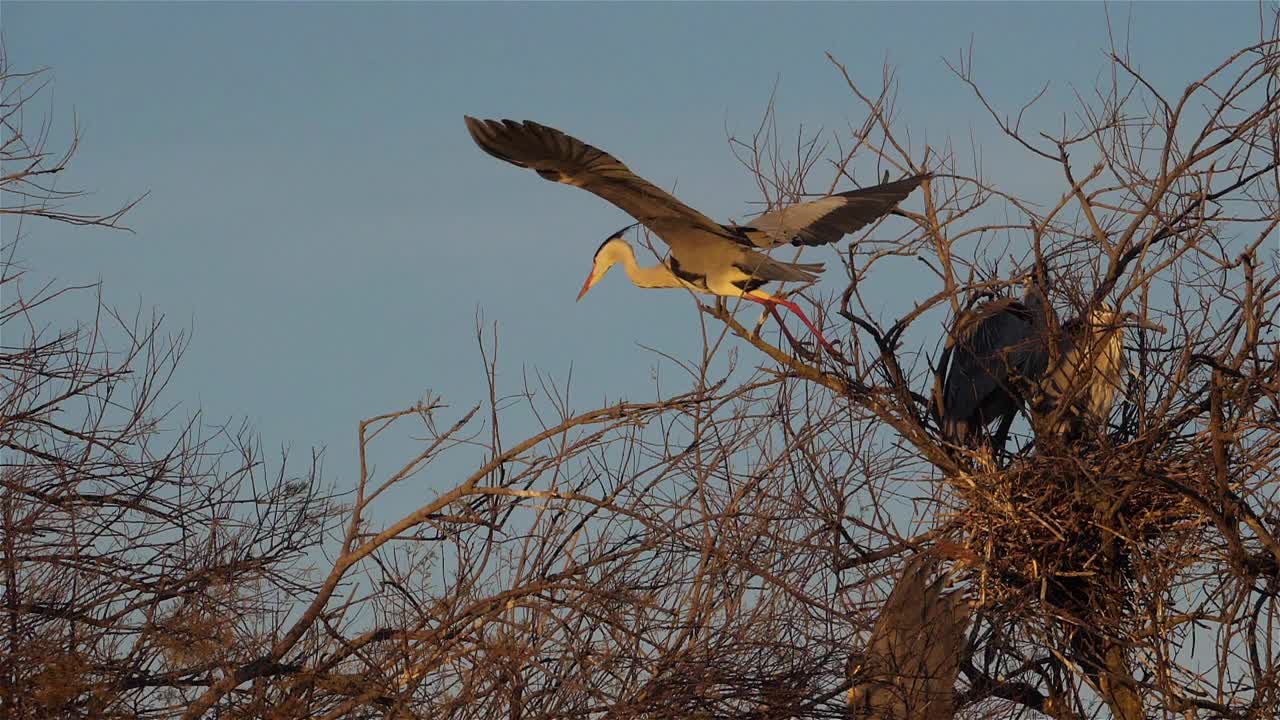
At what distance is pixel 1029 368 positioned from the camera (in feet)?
23.9

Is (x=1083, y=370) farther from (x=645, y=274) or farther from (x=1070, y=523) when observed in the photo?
(x=645, y=274)

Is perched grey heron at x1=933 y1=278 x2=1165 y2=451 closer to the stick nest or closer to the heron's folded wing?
the heron's folded wing

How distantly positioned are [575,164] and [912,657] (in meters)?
2.51

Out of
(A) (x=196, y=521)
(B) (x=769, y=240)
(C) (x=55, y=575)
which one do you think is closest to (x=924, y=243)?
(B) (x=769, y=240)

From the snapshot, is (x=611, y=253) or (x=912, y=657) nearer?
(x=912, y=657)

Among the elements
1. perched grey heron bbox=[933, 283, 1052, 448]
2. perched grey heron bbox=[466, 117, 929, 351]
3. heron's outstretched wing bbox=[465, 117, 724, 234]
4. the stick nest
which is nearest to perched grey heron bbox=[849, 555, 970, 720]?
the stick nest

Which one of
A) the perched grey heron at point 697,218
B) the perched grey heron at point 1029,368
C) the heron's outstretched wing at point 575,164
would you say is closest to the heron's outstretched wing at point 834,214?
the perched grey heron at point 697,218

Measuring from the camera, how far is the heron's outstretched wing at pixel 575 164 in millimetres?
5885

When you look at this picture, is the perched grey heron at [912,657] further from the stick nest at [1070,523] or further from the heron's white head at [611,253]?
the heron's white head at [611,253]

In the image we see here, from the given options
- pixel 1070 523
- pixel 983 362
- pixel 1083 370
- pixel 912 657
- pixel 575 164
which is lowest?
pixel 912 657

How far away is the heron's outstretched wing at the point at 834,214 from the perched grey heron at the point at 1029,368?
0.64m

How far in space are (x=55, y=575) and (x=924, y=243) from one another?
3.55 metres

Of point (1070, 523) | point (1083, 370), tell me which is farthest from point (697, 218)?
point (1070, 523)

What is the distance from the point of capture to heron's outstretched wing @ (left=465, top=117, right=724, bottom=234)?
5.88 metres
